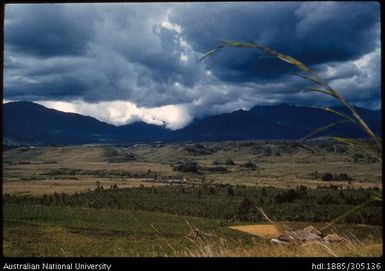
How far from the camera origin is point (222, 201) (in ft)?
368

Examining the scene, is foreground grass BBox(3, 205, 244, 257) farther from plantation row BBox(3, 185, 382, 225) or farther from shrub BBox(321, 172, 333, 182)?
shrub BBox(321, 172, 333, 182)

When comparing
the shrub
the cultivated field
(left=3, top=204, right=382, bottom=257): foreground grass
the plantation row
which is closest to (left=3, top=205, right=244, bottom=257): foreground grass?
(left=3, top=204, right=382, bottom=257): foreground grass

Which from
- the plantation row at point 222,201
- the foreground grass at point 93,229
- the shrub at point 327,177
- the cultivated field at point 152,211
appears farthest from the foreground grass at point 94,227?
the shrub at point 327,177

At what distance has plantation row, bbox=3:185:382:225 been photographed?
290ft

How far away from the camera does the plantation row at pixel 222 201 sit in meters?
88.3

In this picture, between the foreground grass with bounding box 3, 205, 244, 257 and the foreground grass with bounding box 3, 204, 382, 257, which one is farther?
the foreground grass with bounding box 3, 205, 244, 257

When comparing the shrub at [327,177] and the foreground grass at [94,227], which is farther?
the shrub at [327,177]

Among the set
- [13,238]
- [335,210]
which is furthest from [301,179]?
[13,238]

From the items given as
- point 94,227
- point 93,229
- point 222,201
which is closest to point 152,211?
point 222,201

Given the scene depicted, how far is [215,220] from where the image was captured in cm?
8631

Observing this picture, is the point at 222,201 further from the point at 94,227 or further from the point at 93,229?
the point at 93,229

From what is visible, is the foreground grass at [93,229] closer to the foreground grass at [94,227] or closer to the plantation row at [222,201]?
the foreground grass at [94,227]
